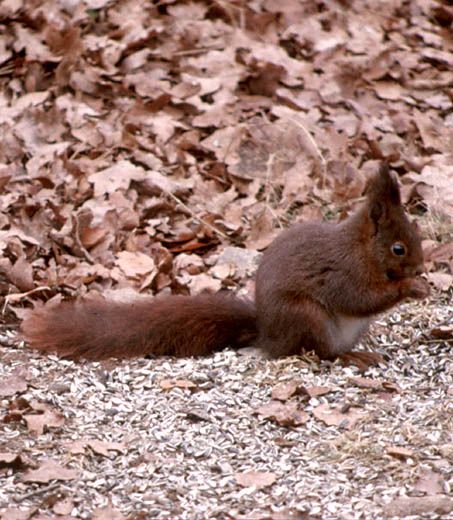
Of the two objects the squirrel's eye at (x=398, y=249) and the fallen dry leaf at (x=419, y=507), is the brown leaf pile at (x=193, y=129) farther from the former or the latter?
the fallen dry leaf at (x=419, y=507)

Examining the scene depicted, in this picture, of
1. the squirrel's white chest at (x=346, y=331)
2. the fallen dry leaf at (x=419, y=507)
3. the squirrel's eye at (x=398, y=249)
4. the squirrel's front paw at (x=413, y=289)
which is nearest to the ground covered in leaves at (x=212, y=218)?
the fallen dry leaf at (x=419, y=507)

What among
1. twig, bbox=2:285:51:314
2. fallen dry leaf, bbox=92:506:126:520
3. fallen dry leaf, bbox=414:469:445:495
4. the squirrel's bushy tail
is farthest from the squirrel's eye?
fallen dry leaf, bbox=92:506:126:520

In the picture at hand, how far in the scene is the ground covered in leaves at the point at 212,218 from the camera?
3.91m

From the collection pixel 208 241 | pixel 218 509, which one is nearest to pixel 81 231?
pixel 208 241

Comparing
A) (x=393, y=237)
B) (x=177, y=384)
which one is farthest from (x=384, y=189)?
(x=177, y=384)

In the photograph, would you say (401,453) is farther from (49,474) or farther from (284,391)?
(49,474)

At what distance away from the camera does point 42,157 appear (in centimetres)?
665

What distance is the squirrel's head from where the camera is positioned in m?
4.84

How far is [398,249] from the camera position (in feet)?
16.0

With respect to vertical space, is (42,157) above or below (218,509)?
below

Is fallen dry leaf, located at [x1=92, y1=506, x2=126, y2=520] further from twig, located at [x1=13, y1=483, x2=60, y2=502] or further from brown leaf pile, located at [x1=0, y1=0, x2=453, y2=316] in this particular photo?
brown leaf pile, located at [x1=0, y1=0, x2=453, y2=316]

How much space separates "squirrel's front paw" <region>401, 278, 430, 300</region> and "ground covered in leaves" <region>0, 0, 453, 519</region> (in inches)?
10.5

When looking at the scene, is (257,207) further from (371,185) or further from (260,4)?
(260,4)

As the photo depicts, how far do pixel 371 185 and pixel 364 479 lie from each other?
1393 millimetres
